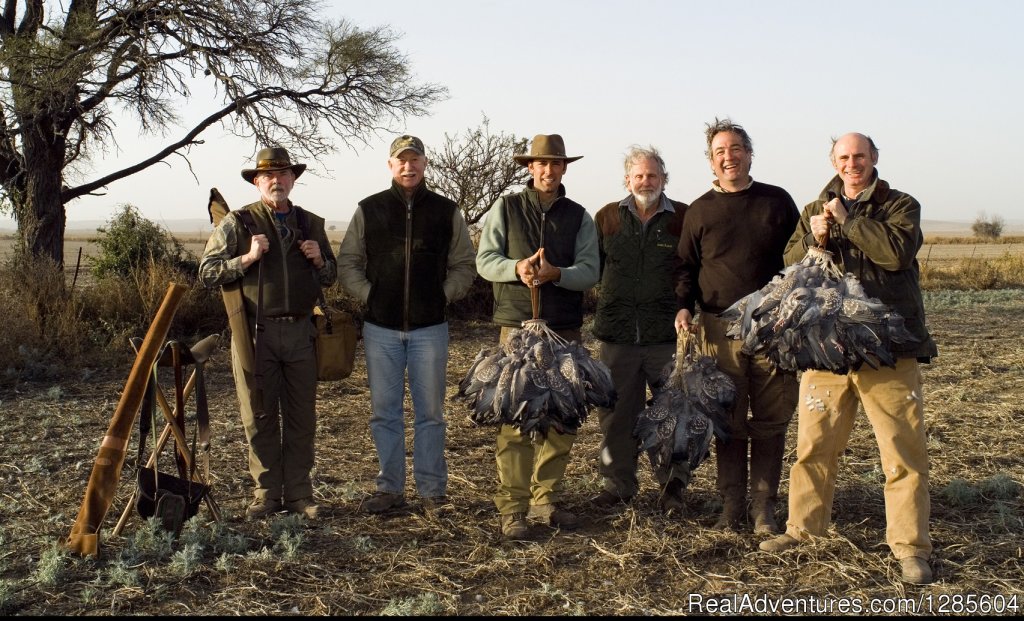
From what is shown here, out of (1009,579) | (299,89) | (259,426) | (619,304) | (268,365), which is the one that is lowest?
(1009,579)

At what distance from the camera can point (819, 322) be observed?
4266mm

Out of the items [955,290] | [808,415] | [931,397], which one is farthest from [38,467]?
[955,290]

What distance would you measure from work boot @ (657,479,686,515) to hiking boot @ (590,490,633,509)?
245 mm

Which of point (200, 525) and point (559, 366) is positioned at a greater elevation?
point (559, 366)

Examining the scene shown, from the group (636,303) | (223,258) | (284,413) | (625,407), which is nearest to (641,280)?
(636,303)

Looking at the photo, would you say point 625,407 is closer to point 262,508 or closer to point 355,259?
point 355,259

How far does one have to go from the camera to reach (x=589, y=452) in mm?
7137

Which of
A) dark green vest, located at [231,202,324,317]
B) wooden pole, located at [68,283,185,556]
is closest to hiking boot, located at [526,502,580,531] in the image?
dark green vest, located at [231,202,324,317]

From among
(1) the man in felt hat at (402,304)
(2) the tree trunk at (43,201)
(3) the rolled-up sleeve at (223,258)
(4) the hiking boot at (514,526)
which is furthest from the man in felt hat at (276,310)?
(2) the tree trunk at (43,201)

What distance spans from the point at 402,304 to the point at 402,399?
62 cm

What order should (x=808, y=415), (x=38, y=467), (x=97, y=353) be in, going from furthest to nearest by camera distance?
(x=97, y=353)
(x=38, y=467)
(x=808, y=415)

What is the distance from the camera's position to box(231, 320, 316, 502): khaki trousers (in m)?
5.34

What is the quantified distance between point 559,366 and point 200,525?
2375 millimetres

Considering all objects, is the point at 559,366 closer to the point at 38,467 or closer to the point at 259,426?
the point at 259,426
